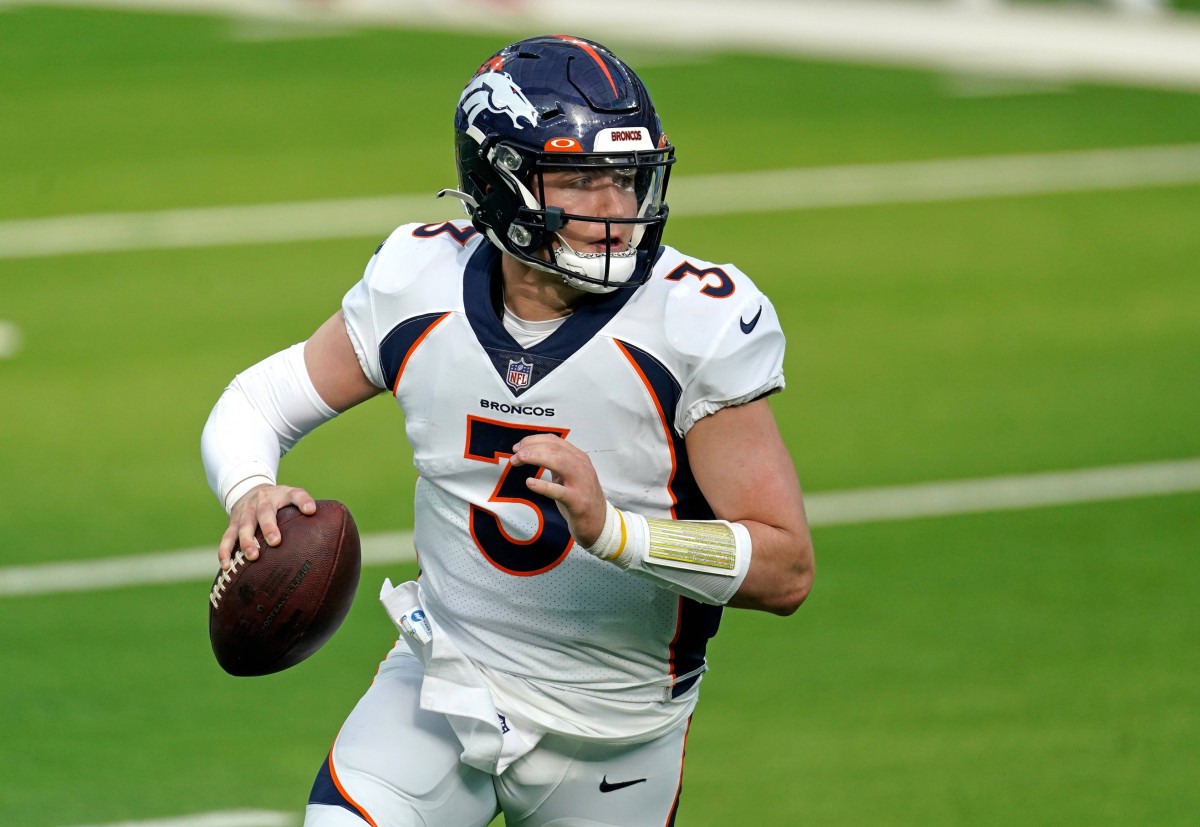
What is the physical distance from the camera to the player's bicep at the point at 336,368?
389 cm

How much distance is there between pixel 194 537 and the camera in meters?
7.15

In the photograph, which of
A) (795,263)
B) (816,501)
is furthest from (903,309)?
(816,501)

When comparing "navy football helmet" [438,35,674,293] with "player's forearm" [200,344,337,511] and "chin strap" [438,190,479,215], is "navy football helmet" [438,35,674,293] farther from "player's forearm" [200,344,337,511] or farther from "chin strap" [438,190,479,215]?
"player's forearm" [200,344,337,511]

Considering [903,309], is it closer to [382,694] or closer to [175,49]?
[382,694]

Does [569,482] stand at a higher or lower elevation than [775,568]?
higher

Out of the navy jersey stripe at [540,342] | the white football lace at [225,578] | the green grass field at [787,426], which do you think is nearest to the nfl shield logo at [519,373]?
the navy jersey stripe at [540,342]

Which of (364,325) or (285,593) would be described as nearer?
(285,593)

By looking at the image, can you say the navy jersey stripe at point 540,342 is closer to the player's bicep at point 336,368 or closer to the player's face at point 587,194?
the player's face at point 587,194

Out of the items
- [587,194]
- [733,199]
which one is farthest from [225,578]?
[733,199]

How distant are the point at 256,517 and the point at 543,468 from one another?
0.60 metres

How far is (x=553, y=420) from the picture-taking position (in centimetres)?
359

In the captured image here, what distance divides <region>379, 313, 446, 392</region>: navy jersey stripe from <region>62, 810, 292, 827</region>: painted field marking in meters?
→ 1.98

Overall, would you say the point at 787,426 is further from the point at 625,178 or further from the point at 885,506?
the point at 625,178

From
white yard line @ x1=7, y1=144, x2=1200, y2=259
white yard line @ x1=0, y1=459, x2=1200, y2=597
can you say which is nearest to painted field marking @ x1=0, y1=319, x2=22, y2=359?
white yard line @ x1=7, y1=144, x2=1200, y2=259
